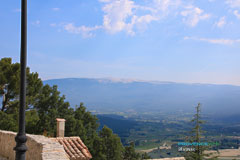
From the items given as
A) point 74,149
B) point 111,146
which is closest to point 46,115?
point 111,146

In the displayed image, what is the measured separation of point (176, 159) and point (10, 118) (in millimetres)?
11553

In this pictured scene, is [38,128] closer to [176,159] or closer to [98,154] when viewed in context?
[98,154]

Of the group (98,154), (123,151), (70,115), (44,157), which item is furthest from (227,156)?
(44,157)

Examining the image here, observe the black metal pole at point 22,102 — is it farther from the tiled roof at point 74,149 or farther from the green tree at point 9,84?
the green tree at point 9,84

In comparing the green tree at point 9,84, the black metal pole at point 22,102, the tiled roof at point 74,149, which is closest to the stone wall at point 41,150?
the black metal pole at point 22,102

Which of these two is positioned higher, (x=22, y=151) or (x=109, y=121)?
(x=22, y=151)

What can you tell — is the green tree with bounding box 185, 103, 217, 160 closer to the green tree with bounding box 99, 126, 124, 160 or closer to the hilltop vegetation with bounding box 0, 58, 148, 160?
the green tree with bounding box 99, 126, 124, 160

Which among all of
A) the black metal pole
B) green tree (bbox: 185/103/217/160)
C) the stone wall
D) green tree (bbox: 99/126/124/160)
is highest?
the black metal pole

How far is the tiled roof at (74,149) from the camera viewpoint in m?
10.9

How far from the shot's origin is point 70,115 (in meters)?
23.4

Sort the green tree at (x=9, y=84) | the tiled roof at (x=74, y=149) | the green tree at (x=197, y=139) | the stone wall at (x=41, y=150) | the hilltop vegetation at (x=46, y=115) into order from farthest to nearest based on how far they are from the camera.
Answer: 1. the hilltop vegetation at (x=46, y=115)
2. the green tree at (x=9, y=84)
3. the green tree at (x=197, y=139)
4. the tiled roof at (x=74, y=149)
5. the stone wall at (x=41, y=150)

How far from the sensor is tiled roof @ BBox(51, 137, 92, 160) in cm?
1086

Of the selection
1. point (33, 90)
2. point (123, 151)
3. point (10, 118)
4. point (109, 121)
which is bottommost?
point (109, 121)

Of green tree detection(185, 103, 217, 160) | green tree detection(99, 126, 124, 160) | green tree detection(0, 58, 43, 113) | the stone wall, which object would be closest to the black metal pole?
the stone wall
